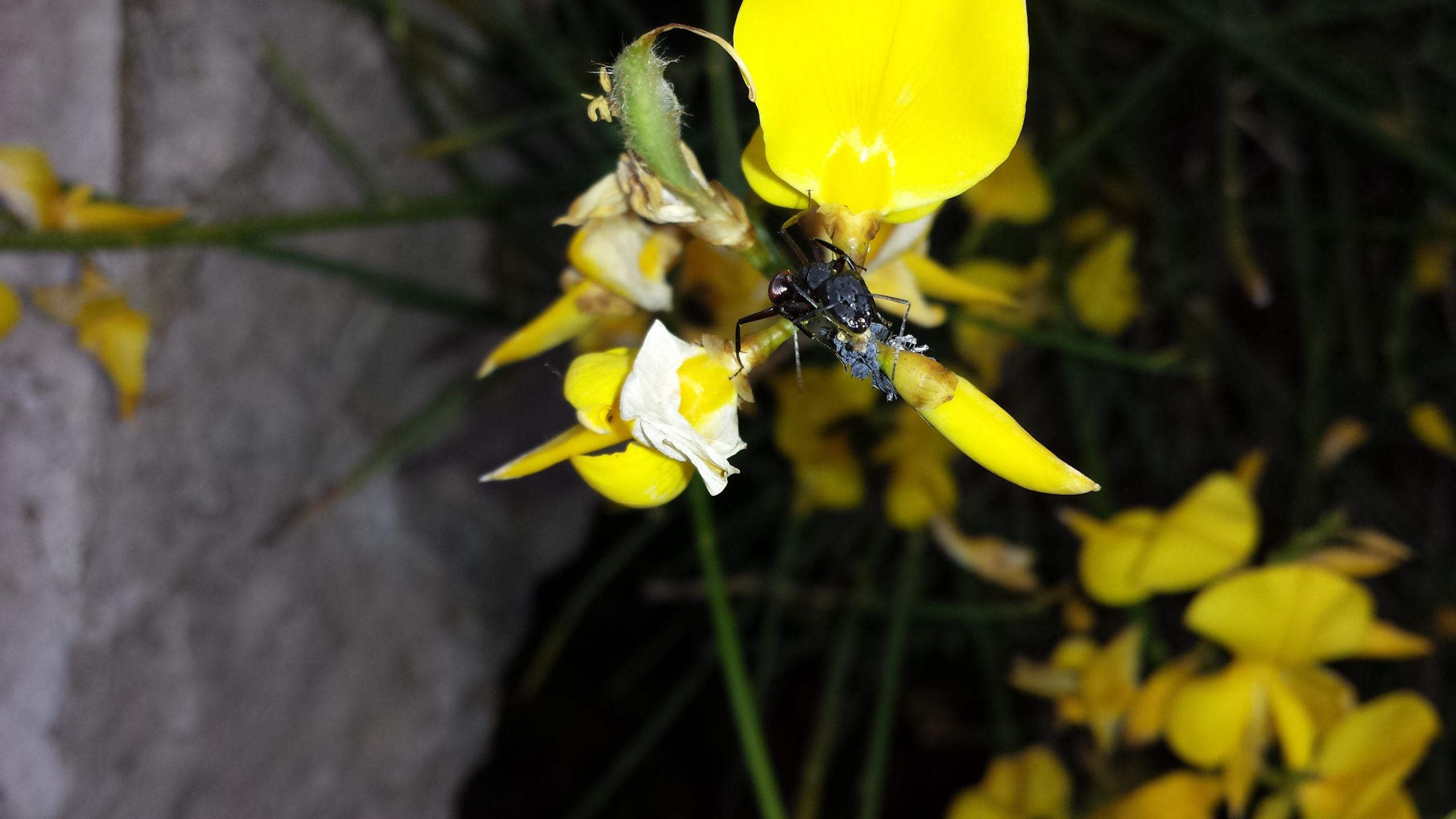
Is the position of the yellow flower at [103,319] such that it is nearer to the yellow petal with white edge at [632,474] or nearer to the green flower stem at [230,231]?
the green flower stem at [230,231]

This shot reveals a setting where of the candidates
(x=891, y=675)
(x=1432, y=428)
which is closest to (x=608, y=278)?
(x=891, y=675)

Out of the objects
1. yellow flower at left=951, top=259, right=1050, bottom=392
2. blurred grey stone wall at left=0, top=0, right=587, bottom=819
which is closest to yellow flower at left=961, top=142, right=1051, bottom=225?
yellow flower at left=951, top=259, right=1050, bottom=392

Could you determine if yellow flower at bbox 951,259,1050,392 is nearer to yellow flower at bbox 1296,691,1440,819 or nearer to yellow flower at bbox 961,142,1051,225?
yellow flower at bbox 961,142,1051,225

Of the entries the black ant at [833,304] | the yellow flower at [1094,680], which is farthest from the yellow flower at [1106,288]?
the black ant at [833,304]

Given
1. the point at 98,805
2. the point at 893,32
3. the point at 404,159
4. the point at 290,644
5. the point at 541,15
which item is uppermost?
the point at 541,15

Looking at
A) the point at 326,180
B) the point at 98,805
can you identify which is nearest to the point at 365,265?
the point at 326,180

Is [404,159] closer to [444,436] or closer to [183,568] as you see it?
[444,436]

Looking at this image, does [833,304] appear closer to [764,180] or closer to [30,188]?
[764,180]
